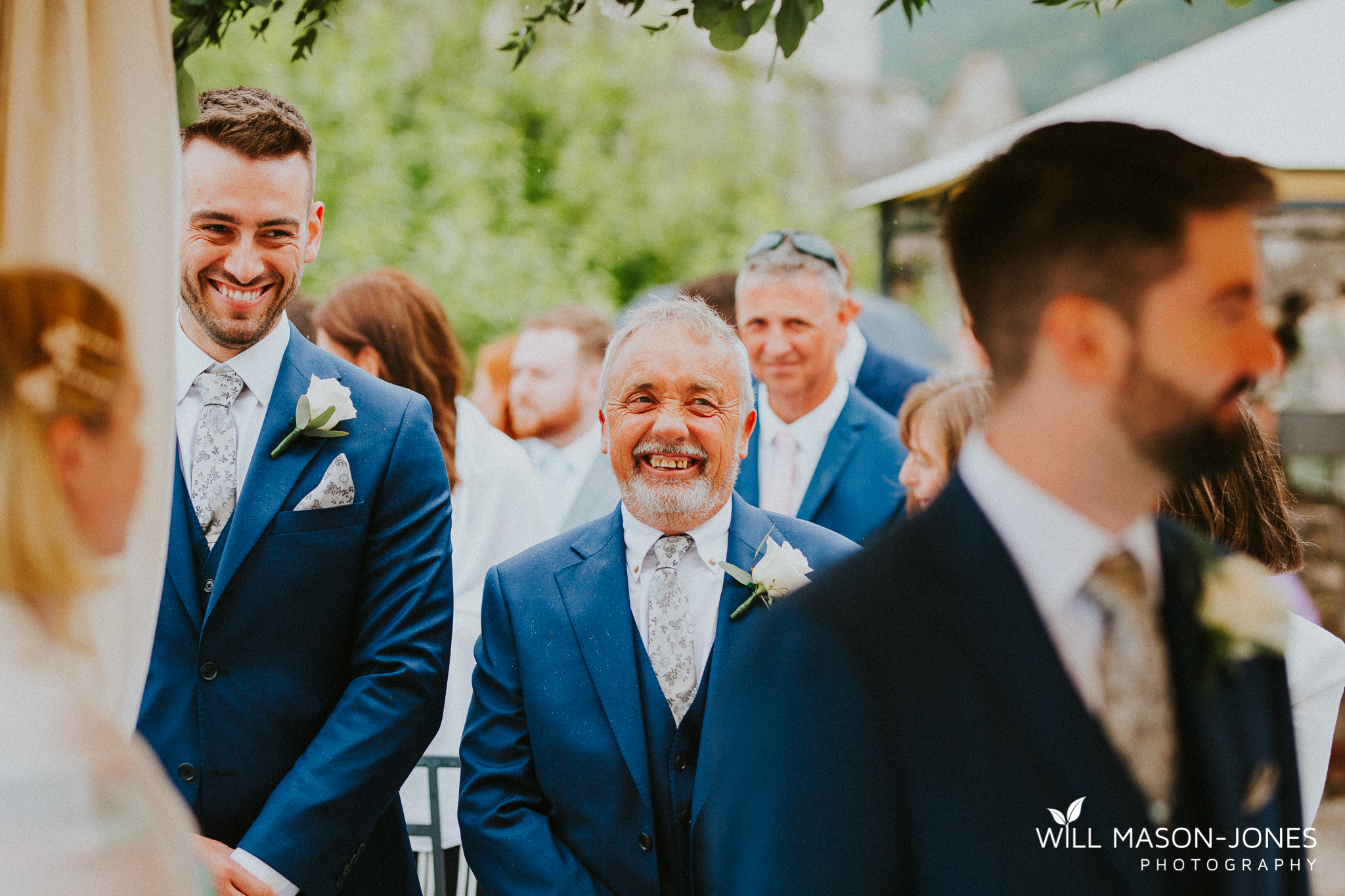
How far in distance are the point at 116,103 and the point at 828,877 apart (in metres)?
1.41

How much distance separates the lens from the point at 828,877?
1.36 meters

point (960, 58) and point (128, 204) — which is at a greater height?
point (960, 58)

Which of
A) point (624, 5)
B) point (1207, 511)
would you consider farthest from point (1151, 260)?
point (624, 5)

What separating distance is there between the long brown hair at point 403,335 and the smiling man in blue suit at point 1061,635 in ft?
9.32

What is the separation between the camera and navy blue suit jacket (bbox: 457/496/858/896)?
228 centimetres

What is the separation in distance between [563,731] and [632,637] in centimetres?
23

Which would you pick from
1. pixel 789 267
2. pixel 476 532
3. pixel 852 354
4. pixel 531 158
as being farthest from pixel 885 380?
pixel 531 158

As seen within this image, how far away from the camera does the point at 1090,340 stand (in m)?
1.42

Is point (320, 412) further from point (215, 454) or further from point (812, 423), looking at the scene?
point (812, 423)

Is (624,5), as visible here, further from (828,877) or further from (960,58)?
(960,58)

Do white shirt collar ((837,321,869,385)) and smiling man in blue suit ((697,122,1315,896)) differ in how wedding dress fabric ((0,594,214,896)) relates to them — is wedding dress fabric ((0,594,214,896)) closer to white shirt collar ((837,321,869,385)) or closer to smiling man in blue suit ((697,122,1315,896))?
smiling man in blue suit ((697,122,1315,896))

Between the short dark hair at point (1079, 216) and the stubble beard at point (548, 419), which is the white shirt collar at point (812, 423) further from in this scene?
the short dark hair at point (1079, 216)

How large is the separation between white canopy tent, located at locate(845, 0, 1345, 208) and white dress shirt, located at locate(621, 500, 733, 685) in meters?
1.74

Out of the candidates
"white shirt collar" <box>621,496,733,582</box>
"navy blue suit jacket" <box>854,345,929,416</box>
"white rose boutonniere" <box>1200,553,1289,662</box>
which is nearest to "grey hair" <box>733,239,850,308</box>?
"navy blue suit jacket" <box>854,345,929,416</box>
